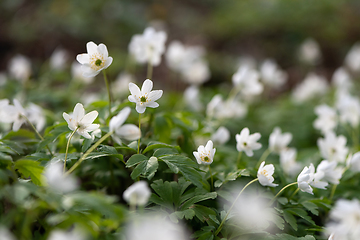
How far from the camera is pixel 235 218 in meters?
1.45

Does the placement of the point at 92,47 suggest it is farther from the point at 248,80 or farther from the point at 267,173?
the point at 248,80

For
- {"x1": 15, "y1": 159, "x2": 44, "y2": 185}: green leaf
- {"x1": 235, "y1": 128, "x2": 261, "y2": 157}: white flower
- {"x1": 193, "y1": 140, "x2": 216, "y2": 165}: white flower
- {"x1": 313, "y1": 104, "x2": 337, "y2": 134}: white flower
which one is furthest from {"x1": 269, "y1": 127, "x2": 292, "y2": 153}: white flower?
{"x1": 15, "y1": 159, "x2": 44, "y2": 185}: green leaf

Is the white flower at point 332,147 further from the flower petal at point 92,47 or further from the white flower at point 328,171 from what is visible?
the flower petal at point 92,47

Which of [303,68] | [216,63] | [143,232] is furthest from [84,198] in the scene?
[303,68]

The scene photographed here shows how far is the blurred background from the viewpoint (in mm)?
7113

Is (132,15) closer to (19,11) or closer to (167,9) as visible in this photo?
(167,9)

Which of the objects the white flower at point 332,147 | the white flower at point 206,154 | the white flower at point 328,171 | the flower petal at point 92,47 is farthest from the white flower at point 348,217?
the flower petal at point 92,47

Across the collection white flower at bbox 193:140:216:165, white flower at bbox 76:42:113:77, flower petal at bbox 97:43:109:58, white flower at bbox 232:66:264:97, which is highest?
flower petal at bbox 97:43:109:58

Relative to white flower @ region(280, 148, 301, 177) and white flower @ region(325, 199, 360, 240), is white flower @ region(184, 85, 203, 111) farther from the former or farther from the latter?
white flower @ region(325, 199, 360, 240)

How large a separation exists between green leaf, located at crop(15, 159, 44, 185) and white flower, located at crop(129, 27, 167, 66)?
1253 millimetres

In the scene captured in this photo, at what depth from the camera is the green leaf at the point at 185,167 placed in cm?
144

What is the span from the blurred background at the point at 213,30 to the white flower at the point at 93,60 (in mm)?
5229

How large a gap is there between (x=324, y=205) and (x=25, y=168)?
1641mm

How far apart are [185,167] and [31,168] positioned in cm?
74
